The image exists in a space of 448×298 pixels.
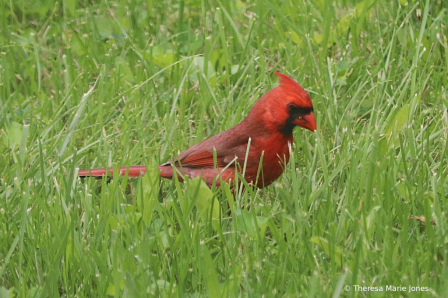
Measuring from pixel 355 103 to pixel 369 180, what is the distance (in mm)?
1150

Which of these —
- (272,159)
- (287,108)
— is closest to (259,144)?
(272,159)

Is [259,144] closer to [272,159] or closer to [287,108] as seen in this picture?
[272,159]

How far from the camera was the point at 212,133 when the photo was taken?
358 centimetres

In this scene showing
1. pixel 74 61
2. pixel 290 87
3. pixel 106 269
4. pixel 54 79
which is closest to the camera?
pixel 106 269

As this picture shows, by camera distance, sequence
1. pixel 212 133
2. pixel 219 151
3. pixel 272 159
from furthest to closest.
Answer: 1. pixel 212 133
2. pixel 219 151
3. pixel 272 159

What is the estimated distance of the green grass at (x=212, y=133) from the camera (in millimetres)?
2238

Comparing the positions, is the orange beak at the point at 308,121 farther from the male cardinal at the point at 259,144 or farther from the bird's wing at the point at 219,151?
the bird's wing at the point at 219,151

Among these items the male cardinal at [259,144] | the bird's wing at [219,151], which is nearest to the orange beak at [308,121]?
the male cardinal at [259,144]

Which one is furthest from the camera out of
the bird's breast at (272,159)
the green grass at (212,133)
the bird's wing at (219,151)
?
the bird's wing at (219,151)

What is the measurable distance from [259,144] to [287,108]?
197 mm

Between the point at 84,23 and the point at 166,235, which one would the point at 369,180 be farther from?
the point at 84,23

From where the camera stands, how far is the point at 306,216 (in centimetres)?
240

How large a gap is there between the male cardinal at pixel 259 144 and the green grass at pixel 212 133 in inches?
3.9

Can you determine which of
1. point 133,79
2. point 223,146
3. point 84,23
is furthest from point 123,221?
point 84,23
